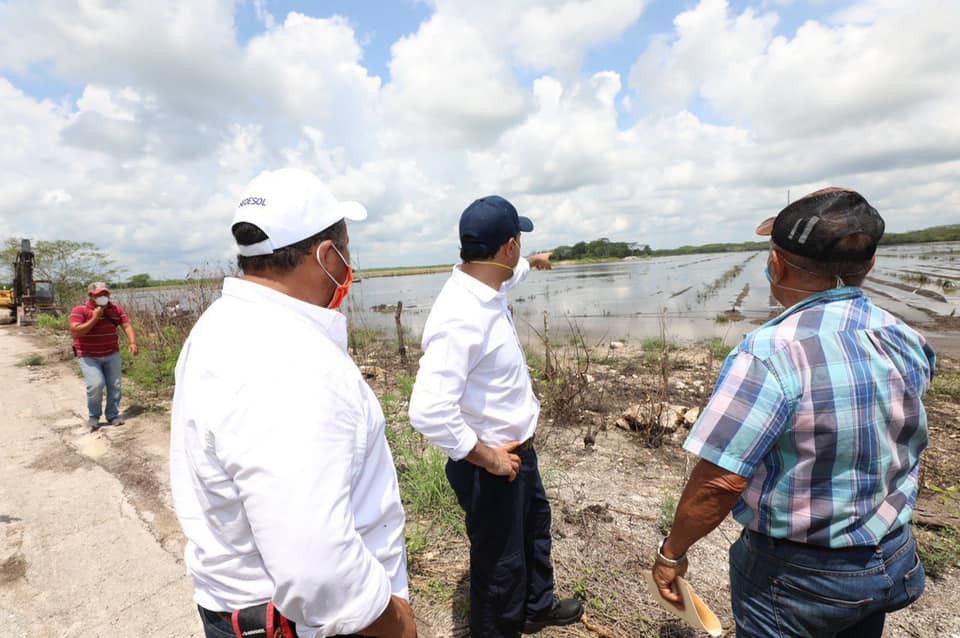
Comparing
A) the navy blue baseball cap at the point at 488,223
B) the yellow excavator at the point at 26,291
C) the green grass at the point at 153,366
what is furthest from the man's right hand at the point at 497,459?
the yellow excavator at the point at 26,291

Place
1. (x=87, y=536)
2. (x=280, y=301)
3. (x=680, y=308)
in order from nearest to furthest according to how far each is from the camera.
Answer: (x=280, y=301)
(x=87, y=536)
(x=680, y=308)

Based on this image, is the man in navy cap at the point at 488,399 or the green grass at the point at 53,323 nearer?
the man in navy cap at the point at 488,399

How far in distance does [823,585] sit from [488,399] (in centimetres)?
123

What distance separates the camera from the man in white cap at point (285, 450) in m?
0.92

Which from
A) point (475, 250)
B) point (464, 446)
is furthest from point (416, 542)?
point (475, 250)

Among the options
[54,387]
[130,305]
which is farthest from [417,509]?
[130,305]

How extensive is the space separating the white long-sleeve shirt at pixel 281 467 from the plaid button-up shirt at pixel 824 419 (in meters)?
0.92

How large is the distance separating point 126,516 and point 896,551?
4.68 meters

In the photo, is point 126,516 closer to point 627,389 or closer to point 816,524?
point 816,524

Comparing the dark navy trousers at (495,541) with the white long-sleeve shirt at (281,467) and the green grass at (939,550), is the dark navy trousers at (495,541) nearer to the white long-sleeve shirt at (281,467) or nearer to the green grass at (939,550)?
the white long-sleeve shirt at (281,467)

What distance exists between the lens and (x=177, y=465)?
1.18 m

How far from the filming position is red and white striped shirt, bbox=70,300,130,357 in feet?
18.6

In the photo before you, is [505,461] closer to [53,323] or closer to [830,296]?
[830,296]

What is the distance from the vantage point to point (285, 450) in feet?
2.99
